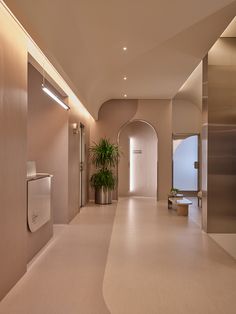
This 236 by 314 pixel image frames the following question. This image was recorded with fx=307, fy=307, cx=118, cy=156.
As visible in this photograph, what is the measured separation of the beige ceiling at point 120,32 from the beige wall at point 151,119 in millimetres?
3364

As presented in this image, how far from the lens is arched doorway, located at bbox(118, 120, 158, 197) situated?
1167cm

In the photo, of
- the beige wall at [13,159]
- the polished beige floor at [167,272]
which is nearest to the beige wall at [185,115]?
the polished beige floor at [167,272]

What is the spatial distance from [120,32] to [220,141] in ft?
9.19

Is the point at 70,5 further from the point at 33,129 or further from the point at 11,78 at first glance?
the point at 33,129

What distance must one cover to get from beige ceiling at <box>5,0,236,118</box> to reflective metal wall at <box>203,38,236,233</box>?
1.77 ft

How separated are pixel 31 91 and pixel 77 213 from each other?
10.3ft

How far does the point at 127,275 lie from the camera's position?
369cm

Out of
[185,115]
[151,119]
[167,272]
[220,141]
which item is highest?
[185,115]

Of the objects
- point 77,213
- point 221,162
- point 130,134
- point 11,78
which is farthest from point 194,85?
point 11,78

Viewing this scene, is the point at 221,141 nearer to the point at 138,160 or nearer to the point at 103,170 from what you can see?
the point at 103,170

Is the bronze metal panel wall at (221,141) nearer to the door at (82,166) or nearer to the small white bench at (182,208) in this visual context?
the small white bench at (182,208)

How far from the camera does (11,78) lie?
3207 mm

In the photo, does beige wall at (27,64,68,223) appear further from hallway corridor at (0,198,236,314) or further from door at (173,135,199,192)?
door at (173,135,199,192)

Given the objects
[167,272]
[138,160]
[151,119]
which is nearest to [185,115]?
[151,119]
